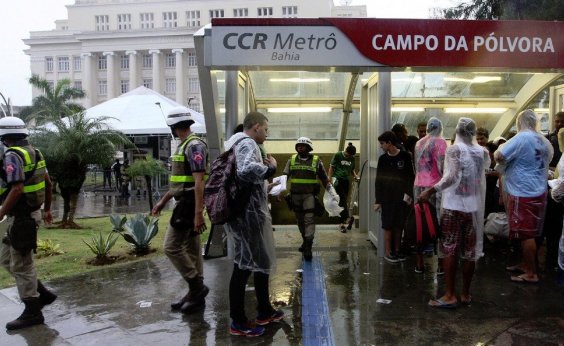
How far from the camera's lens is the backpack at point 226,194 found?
4230mm

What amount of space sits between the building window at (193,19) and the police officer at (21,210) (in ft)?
236

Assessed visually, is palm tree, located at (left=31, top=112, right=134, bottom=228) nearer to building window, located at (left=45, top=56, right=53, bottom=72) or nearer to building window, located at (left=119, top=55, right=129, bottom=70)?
building window, located at (left=119, top=55, right=129, bottom=70)

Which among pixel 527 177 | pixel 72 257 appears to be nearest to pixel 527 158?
pixel 527 177

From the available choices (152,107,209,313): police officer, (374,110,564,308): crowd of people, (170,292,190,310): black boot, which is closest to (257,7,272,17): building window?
(374,110,564,308): crowd of people

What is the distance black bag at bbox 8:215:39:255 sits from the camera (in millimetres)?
4699

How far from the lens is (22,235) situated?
15.5 ft

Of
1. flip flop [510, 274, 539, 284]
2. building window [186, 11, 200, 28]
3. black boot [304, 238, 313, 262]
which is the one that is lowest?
flip flop [510, 274, 539, 284]

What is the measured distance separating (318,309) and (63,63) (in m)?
81.1

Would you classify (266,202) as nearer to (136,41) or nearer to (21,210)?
(21,210)

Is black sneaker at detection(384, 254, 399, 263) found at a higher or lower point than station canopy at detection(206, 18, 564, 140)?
lower

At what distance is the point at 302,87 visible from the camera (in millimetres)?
10594

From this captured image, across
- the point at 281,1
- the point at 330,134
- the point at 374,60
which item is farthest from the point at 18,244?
the point at 281,1

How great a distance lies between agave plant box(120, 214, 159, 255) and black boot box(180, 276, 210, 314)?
2.87 metres

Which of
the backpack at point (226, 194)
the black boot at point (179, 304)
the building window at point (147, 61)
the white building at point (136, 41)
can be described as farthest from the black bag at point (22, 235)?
the building window at point (147, 61)
